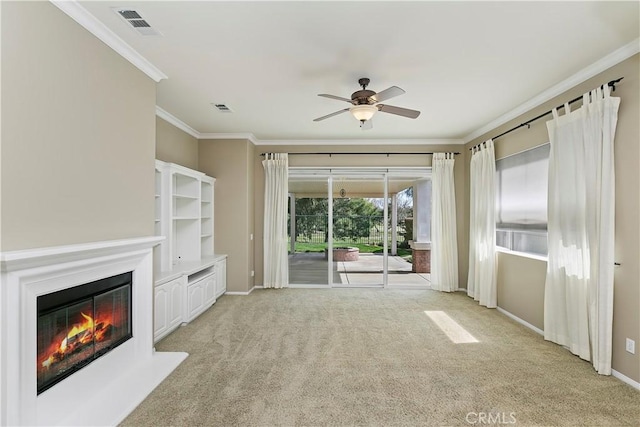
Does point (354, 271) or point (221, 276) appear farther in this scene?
point (354, 271)

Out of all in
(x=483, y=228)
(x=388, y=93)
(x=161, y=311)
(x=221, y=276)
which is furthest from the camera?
(x=221, y=276)

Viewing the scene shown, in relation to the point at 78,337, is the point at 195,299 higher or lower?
lower

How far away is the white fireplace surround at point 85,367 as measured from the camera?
1.65 meters

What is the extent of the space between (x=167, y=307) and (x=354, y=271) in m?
3.80

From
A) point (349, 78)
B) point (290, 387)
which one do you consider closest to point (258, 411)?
point (290, 387)

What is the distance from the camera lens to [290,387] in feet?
8.18

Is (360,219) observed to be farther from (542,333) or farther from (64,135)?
(64,135)

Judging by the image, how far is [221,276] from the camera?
5.23 m

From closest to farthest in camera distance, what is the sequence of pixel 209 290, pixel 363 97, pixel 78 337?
1. pixel 78 337
2. pixel 363 97
3. pixel 209 290

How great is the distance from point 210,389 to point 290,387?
0.63 m

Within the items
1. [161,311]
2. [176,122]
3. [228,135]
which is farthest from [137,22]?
[228,135]

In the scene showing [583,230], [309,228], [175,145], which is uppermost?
[175,145]

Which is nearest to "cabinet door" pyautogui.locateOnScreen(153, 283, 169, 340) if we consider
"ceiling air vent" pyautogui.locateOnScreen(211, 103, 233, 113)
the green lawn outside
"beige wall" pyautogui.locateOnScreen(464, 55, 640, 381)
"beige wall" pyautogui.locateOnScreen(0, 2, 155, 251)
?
"beige wall" pyautogui.locateOnScreen(0, 2, 155, 251)

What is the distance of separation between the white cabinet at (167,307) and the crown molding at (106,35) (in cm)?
217
